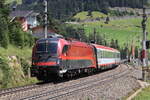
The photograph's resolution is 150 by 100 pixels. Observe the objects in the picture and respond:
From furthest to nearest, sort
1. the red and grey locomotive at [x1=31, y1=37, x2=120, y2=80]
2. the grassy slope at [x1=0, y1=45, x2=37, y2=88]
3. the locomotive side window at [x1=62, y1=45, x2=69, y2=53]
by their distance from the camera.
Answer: the locomotive side window at [x1=62, y1=45, x2=69, y2=53] < the red and grey locomotive at [x1=31, y1=37, x2=120, y2=80] < the grassy slope at [x1=0, y1=45, x2=37, y2=88]

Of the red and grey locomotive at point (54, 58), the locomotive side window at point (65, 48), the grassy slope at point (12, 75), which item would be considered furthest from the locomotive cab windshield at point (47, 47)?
the grassy slope at point (12, 75)

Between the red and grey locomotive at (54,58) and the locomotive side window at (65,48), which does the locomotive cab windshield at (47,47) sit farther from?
the locomotive side window at (65,48)

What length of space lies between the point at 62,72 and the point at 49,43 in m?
2.10

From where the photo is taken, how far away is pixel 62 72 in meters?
29.1

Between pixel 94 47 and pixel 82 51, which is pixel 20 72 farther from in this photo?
pixel 94 47

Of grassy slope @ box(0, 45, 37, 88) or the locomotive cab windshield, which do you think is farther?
the locomotive cab windshield

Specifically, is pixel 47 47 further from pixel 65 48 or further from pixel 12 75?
pixel 12 75

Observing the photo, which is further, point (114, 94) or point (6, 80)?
point (6, 80)

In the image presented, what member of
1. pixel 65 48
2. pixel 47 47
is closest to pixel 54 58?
pixel 47 47

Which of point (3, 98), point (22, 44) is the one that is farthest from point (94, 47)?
point (3, 98)

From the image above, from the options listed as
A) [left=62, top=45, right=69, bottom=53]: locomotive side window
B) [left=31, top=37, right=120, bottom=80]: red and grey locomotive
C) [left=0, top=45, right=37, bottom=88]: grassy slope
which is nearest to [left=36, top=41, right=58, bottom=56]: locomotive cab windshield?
[left=31, top=37, right=120, bottom=80]: red and grey locomotive

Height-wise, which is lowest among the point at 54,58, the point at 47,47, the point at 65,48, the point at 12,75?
the point at 12,75

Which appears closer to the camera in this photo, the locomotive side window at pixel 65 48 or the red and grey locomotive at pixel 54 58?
the red and grey locomotive at pixel 54 58

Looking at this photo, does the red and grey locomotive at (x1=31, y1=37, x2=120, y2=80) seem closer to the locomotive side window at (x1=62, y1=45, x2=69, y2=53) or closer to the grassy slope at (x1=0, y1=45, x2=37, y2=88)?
the locomotive side window at (x1=62, y1=45, x2=69, y2=53)
